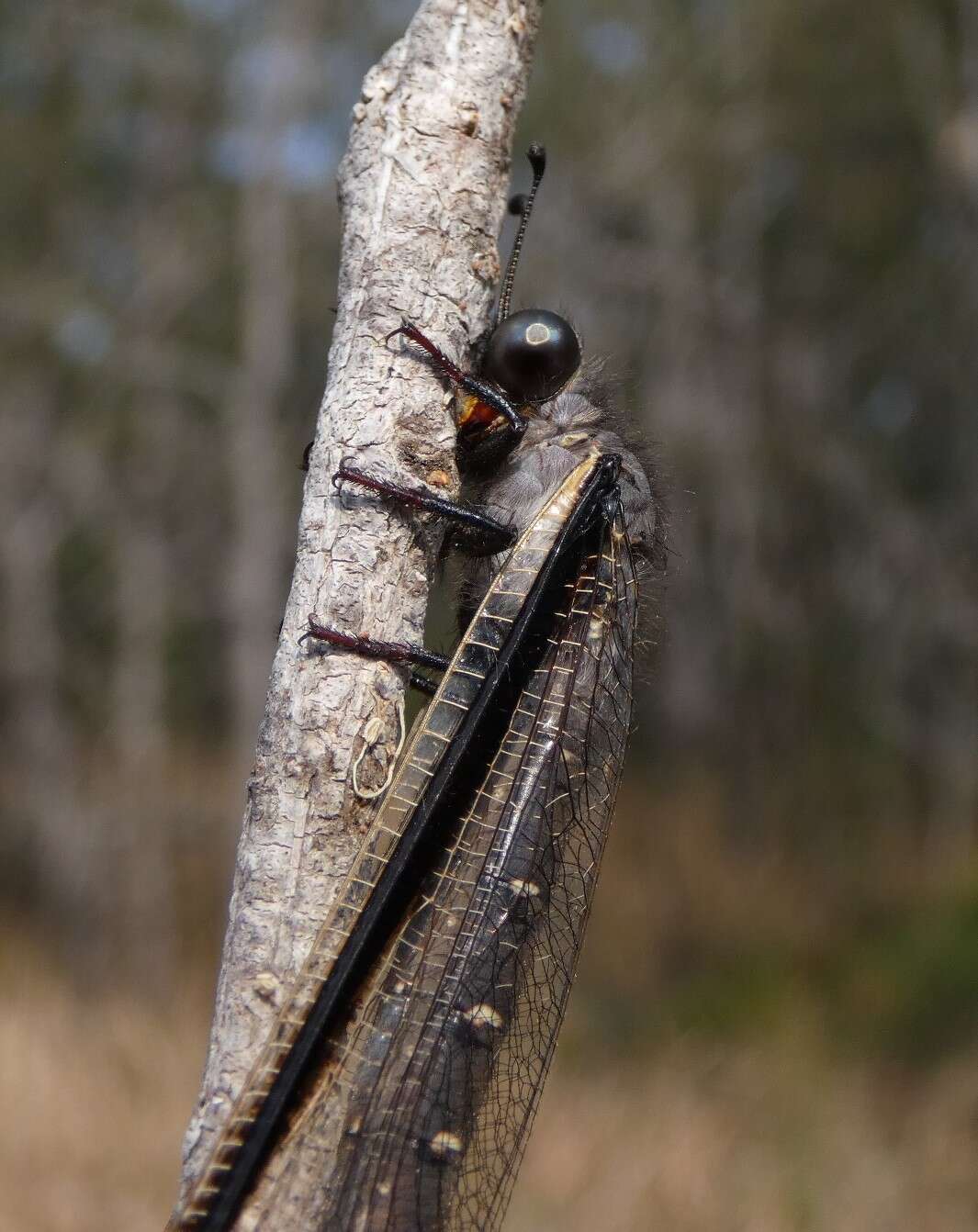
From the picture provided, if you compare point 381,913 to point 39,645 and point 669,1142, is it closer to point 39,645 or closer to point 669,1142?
point 669,1142

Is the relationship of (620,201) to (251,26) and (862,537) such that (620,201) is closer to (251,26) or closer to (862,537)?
(251,26)

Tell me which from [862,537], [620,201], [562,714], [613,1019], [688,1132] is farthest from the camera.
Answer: [862,537]

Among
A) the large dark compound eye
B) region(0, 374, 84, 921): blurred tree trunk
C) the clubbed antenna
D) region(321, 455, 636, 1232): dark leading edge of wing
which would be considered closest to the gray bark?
region(321, 455, 636, 1232): dark leading edge of wing

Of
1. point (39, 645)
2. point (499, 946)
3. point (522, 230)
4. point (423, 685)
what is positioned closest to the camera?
point (499, 946)

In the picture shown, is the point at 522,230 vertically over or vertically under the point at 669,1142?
over

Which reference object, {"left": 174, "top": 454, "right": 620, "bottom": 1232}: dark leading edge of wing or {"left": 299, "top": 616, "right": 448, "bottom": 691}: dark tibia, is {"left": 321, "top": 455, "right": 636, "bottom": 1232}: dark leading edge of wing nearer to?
{"left": 174, "top": 454, "right": 620, "bottom": 1232}: dark leading edge of wing

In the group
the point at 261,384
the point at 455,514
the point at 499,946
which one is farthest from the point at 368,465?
the point at 261,384

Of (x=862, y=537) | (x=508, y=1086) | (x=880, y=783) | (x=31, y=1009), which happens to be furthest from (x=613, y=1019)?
(x=862, y=537)

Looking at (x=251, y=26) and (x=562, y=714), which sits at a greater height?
(x=251, y=26)

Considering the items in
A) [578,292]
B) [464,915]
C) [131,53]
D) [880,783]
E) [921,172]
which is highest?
[921,172]
